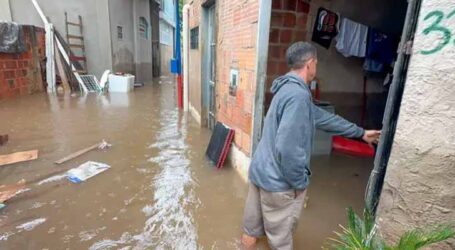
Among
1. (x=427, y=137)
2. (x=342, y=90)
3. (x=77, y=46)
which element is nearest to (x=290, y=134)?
(x=427, y=137)

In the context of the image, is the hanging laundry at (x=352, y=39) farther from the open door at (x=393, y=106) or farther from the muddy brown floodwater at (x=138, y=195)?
the open door at (x=393, y=106)

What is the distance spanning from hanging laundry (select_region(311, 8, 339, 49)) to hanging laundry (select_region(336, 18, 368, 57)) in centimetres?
12

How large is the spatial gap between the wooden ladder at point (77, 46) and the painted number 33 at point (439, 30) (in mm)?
11623

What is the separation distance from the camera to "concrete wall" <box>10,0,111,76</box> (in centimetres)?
1047

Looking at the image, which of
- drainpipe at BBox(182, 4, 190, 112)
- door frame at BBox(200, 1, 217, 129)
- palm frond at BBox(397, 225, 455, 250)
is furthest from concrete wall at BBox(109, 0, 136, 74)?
palm frond at BBox(397, 225, 455, 250)

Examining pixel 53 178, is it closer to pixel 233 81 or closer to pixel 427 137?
pixel 233 81

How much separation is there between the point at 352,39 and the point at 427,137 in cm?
383

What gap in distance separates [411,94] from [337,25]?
3655 millimetres

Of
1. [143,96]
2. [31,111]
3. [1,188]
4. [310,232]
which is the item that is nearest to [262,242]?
[310,232]

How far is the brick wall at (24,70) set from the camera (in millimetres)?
8211

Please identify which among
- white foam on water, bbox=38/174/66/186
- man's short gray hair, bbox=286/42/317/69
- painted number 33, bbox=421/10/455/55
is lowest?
white foam on water, bbox=38/174/66/186

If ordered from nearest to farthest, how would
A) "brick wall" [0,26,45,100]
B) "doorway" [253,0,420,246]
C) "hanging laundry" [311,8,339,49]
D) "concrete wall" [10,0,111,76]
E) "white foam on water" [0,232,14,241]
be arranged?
"doorway" [253,0,420,246], "white foam on water" [0,232,14,241], "hanging laundry" [311,8,339,49], "brick wall" [0,26,45,100], "concrete wall" [10,0,111,76]

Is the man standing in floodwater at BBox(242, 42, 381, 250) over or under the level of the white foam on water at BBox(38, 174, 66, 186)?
over

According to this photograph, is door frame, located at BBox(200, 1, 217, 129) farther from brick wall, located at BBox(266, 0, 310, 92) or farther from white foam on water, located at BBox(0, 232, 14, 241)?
white foam on water, located at BBox(0, 232, 14, 241)
